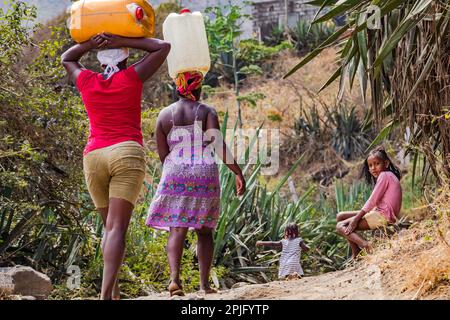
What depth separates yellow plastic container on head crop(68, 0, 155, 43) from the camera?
5.72m

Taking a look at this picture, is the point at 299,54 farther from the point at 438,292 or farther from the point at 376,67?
the point at 438,292

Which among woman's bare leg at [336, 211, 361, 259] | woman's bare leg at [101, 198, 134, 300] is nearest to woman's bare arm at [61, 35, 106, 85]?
woman's bare leg at [101, 198, 134, 300]

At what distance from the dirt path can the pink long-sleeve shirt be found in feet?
4.04

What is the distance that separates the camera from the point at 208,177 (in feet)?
20.7

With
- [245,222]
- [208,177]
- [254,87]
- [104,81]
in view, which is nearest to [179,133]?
[208,177]

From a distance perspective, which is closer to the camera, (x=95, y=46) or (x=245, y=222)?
(x=95, y=46)

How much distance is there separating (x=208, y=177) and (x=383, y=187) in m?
1.99

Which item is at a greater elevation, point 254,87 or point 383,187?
point 383,187

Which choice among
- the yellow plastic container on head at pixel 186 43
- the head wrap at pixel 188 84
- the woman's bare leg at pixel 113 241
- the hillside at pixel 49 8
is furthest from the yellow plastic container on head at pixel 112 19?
the hillside at pixel 49 8

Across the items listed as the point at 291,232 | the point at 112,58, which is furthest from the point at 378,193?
the point at 112,58

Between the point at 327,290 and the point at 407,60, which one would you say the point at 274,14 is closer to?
the point at 407,60

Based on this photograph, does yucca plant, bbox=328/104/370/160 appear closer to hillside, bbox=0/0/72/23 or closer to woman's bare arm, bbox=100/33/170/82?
hillside, bbox=0/0/72/23

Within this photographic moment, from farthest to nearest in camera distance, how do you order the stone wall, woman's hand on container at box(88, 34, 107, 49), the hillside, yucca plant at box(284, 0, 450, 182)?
the stone wall → the hillside → yucca plant at box(284, 0, 450, 182) → woman's hand on container at box(88, 34, 107, 49)

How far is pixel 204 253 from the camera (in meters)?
6.36
